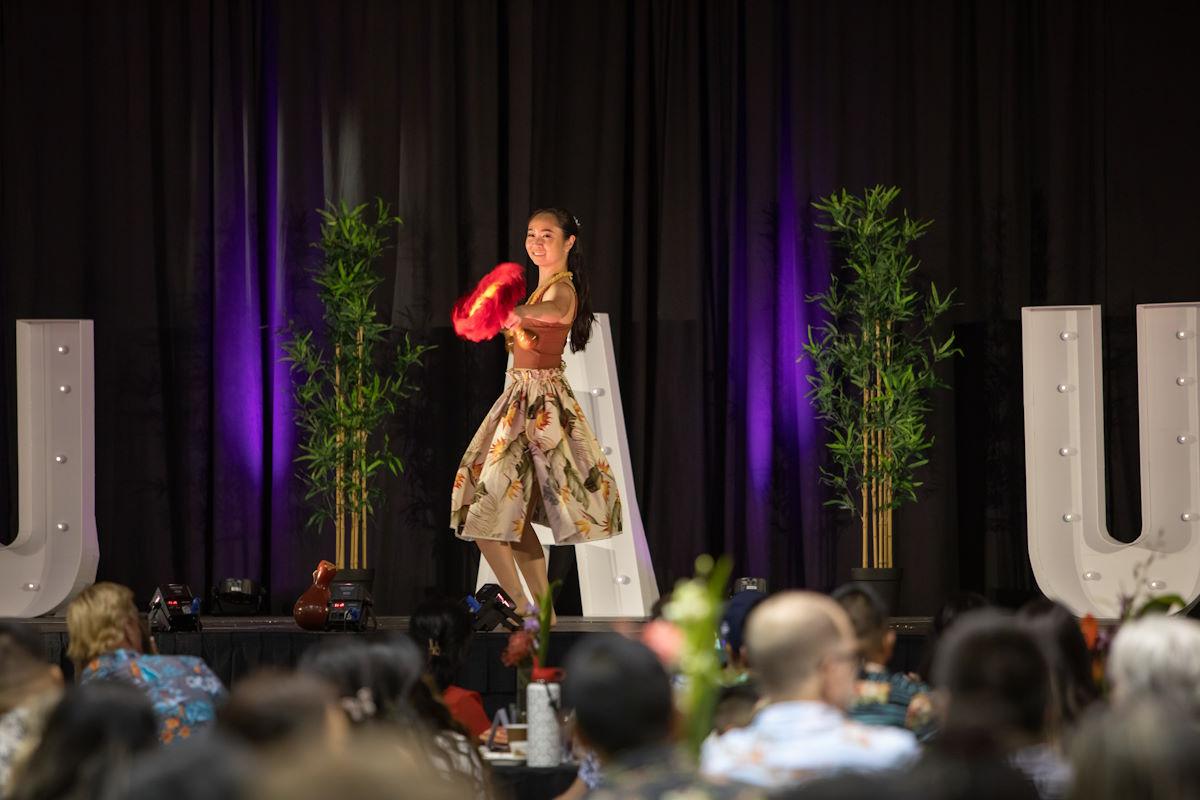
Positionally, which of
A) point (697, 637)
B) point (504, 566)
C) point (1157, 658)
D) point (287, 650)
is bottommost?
point (287, 650)

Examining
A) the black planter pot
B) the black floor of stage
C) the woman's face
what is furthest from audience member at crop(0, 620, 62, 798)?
the black planter pot

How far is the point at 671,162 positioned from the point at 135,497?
319cm

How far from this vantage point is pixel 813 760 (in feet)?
7.67

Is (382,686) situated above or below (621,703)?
below

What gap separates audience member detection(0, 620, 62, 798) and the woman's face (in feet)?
11.8

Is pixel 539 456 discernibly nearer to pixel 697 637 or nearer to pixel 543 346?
pixel 543 346

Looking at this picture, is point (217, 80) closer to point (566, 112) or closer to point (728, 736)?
point (566, 112)

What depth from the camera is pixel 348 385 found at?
746 centimetres

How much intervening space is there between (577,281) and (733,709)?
350 centimetres

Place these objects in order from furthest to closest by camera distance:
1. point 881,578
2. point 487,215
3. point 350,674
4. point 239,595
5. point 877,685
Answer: point 487,215 → point 239,595 → point 881,578 → point 877,685 → point 350,674

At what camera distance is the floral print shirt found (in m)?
3.25

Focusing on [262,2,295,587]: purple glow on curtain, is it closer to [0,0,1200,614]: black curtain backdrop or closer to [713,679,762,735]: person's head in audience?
[0,0,1200,614]: black curtain backdrop

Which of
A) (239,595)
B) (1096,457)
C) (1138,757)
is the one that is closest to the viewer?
(1138,757)

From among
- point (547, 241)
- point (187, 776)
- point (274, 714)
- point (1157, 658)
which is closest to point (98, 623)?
point (274, 714)
